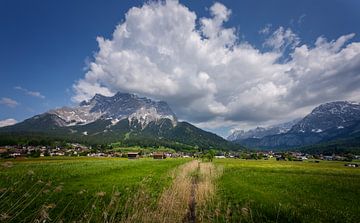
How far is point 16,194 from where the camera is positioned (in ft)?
66.2

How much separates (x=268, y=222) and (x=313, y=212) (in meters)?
5.01

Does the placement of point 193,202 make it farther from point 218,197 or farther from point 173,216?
point 173,216

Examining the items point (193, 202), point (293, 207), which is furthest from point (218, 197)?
point (293, 207)

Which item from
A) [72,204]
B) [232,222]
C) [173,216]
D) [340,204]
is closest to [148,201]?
[173,216]

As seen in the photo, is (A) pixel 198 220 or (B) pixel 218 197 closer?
(A) pixel 198 220

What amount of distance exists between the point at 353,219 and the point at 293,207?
397cm

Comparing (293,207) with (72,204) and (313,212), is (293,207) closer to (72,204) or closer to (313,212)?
(313,212)

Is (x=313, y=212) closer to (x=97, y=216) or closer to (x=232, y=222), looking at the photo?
(x=232, y=222)

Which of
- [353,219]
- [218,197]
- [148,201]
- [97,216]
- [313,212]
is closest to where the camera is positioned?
[97,216]

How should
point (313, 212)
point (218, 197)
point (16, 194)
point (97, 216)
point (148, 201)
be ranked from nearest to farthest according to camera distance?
point (97, 216)
point (313, 212)
point (148, 201)
point (16, 194)
point (218, 197)

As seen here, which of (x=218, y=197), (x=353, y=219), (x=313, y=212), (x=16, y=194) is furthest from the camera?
(x=218, y=197)

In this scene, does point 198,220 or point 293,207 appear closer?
point 198,220

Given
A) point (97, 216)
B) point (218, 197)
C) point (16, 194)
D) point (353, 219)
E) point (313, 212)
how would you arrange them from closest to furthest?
1. point (97, 216)
2. point (353, 219)
3. point (313, 212)
4. point (16, 194)
5. point (218, 197)

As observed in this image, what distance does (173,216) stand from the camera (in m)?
14.8
